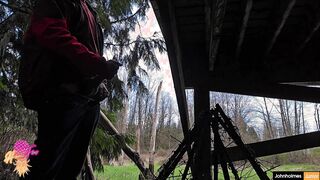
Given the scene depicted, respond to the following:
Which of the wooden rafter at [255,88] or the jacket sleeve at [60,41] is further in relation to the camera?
the wooden rafter at [255,88]

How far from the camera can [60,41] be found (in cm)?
134

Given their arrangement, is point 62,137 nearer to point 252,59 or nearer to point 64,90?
point 64,90

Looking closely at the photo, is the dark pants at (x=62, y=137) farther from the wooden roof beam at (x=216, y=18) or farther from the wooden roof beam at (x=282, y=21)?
the wooden roof beam at (x=282, y=21)

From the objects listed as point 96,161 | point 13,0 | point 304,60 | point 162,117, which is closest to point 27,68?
point 304,60

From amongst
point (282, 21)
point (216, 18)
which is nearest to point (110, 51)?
point (282, 21)

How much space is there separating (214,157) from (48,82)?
191 centimetres

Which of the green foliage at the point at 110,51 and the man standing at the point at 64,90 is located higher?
the green foliage at the point at 110,51

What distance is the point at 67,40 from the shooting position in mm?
1349

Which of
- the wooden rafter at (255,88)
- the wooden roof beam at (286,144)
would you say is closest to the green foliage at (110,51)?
the wooden rafter at (255,88)

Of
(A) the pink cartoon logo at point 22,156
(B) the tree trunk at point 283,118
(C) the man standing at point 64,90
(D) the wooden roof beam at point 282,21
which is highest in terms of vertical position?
(B) the tree trunk at point 283,118

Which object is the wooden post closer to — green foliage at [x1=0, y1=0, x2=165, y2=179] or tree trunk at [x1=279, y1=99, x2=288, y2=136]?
green foliage at [x1=0, y1=0, x2=165, y2=179]

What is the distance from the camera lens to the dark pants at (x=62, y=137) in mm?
1343

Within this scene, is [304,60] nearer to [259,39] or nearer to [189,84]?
[259,39]

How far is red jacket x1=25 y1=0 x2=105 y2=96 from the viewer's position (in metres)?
1.35
